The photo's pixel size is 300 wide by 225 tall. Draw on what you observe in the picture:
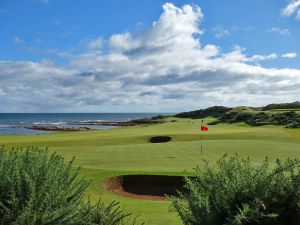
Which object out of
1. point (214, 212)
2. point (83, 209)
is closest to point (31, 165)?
point (83, 209)

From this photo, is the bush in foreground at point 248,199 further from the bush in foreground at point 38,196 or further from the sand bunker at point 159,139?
the sand bunker at point 159,139

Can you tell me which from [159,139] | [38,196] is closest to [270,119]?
[159,139]

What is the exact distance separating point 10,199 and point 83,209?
1.29 metres

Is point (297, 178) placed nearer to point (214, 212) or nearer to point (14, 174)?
point (214, 212)

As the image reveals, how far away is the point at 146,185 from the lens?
54.8 feet

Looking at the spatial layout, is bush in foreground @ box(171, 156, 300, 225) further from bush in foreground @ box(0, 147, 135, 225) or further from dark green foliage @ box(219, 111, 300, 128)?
dark green foliage @ box(219, 111, 300, 128)

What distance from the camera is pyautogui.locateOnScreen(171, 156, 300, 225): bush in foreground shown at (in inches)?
232

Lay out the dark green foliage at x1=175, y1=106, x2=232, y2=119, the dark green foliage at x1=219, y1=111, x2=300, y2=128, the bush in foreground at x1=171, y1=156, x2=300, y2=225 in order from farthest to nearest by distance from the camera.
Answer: the dark green foliage at x1=175, y1=106, x2=232, y2=119, the dark green foliage at x1=219, y1=111, x2=300, y2=128, the bush in foreground at x1=171, y1=156, x2=300, y2=225

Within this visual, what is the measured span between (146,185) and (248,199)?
10920 millimetres

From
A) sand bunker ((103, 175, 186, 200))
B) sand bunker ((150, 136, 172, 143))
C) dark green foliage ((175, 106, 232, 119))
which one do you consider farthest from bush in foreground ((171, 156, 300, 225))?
dark green foliage ((175, 106, 232, 119))

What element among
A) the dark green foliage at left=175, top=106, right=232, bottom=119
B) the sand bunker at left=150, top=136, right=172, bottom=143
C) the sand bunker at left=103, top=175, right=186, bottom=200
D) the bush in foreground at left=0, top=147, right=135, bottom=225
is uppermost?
the dark green foliage at left=175, top=106, right=232, bottom=119

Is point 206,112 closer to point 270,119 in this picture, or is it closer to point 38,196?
point 270,119

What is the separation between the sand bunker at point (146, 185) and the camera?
1628 centimetres

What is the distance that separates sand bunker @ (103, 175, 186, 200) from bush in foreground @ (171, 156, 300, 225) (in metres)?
9.93
